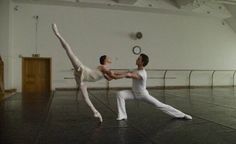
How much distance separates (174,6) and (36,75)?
27.2 feet

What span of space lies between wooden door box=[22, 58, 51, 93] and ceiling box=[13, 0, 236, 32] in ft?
9.84

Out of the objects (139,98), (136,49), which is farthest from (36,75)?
(139,98)

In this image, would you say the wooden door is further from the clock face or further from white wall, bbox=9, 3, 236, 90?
the clock face

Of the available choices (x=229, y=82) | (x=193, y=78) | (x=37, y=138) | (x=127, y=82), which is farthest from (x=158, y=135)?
(x=229, y=82)

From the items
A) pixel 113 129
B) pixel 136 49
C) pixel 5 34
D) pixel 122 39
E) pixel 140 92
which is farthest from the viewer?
pixel 136 49

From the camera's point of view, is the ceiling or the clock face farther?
the clock face

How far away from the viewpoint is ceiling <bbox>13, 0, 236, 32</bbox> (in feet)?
41.4

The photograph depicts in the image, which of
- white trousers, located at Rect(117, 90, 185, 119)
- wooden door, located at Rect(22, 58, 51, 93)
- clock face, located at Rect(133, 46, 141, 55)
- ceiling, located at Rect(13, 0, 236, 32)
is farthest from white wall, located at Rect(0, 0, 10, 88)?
white trousers, located at Rect(117, 90, 185, 119)

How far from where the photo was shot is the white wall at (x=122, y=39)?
12492mm

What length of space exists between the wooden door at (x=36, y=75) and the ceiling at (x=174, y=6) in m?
3.00

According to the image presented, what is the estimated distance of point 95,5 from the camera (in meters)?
13.0

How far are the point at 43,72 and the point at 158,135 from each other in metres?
10.2

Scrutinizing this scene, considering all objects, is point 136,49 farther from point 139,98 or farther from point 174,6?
point 139,98

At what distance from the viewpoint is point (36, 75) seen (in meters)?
12.7
